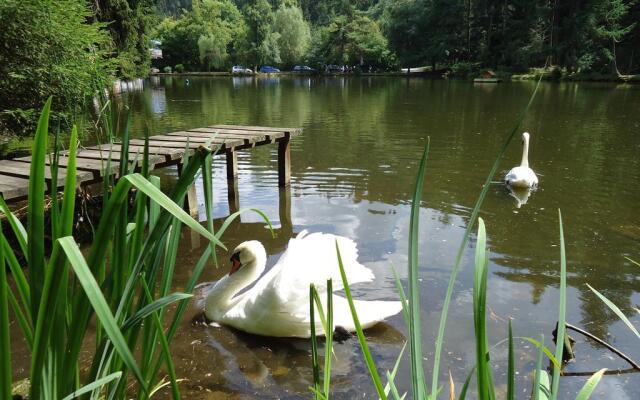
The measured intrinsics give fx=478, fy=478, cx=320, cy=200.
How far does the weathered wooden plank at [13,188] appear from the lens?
4.25 metres

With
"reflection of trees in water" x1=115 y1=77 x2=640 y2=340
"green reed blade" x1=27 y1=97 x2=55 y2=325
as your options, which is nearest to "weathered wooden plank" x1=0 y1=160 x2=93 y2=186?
"green reed blade" x1=27 y1=97 x2=55 y2=325

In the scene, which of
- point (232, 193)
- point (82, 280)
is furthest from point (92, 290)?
point (232, 193)

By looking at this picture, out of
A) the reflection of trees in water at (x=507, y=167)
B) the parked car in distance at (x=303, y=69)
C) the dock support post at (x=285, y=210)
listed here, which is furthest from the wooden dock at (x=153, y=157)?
the parked car in distance at (x=303, y=69)

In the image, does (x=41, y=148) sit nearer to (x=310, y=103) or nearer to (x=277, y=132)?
(x=277, y=132)

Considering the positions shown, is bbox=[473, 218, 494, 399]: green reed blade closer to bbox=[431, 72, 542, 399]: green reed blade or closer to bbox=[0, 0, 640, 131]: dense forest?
bbox=[431, 72, 542, 399]: green reed blade

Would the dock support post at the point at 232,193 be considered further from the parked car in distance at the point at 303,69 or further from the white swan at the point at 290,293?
the parked car in distance at the point at 303,69

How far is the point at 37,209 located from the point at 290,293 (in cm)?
264

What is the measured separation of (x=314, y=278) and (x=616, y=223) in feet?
16.9

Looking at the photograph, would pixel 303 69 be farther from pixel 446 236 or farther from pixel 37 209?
pixel 37 209

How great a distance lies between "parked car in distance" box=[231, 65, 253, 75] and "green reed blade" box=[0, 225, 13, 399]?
231ft

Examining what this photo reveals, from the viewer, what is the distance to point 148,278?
4.42ft

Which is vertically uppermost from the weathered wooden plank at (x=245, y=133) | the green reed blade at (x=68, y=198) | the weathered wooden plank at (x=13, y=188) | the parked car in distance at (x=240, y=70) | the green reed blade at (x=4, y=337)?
the parked car in distance at (x=240, y=70)

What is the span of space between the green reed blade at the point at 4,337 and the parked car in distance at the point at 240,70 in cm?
7045

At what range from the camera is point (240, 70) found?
73.2 metres
